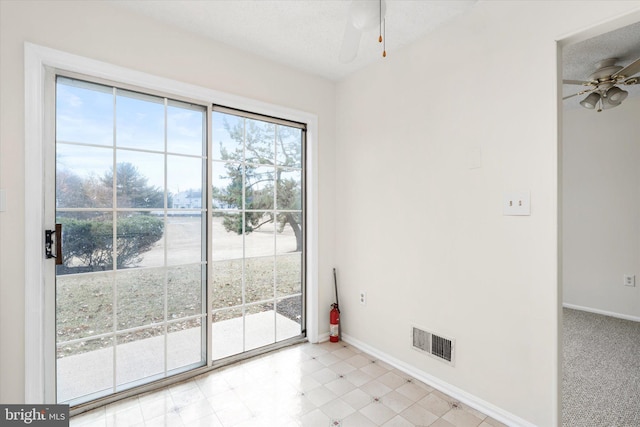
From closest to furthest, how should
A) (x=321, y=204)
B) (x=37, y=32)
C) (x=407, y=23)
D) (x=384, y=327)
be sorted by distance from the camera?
(x=37, y=32) → (x=407, y=23) → (x=384, y=327) → (x=321, y=204)

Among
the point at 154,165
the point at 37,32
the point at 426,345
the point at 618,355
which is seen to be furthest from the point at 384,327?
the point at 37,32

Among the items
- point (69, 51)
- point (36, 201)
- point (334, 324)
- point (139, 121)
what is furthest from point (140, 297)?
point (334, 324)

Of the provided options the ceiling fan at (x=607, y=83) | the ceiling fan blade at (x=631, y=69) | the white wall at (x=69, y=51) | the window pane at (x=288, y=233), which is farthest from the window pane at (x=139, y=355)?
the ceiling fan blade at (x=631, y=69)

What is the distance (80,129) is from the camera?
1870 millimetres

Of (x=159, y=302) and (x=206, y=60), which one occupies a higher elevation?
(x=206, y=60)

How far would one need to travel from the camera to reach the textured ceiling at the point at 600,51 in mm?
2190

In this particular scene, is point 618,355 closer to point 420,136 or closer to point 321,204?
point 420,136

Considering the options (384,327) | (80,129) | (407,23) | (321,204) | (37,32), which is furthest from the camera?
(321,204)

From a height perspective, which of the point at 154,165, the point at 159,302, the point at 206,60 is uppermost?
the point at 206,60

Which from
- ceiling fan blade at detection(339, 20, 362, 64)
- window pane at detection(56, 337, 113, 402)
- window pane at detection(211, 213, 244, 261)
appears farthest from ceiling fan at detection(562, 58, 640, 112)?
window pane at detection(56, 337, 113, 402)

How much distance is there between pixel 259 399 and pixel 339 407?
1.76 feet

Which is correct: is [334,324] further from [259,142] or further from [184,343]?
[259,142]

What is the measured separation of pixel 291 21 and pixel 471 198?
5.66ft

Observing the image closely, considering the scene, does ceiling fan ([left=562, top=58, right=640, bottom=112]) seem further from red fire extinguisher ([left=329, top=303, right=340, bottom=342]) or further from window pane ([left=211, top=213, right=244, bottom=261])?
window pane ([left=211, top=213, right=244, bottom=261])
